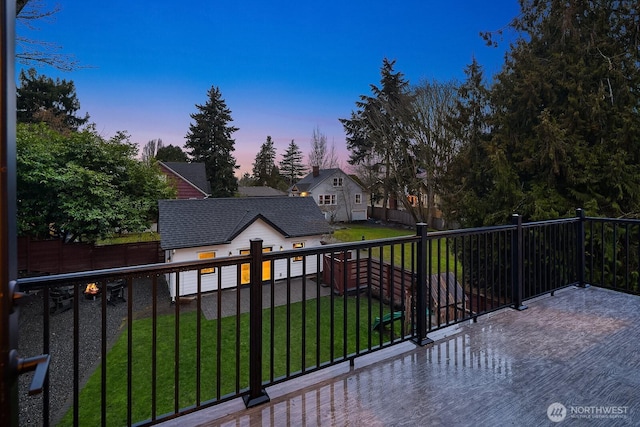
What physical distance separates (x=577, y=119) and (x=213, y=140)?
2220 cm

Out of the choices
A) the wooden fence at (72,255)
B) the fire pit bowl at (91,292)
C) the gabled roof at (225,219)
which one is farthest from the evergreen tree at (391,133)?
the fire pit bowl at (91,292)

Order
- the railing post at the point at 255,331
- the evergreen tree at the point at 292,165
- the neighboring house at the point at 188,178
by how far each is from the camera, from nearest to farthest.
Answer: the railing post at the point at 255,331, the neighboring house at the point at 188,178, the evergreen tree at the point at 292,165

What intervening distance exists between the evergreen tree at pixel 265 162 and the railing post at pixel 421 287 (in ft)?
109

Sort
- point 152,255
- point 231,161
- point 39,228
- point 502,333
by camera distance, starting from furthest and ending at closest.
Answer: point 231,161
point 152,255
point 39,228
point 502,333

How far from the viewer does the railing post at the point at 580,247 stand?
11.8ft

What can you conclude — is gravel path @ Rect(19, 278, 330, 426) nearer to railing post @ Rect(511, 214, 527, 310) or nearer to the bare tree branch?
the bare tree branch

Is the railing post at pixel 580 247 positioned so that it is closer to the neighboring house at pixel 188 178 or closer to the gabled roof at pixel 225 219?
the gabled roof at pixel 225 219

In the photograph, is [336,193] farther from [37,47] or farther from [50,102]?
[37,47]

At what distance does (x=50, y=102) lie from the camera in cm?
1744

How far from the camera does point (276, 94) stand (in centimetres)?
1616

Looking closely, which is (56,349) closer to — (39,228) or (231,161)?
(39,228)

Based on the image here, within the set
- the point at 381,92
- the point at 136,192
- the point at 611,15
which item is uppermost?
the point at 381,92

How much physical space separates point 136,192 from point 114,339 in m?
6.02

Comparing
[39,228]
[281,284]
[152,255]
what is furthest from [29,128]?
[281,284]
